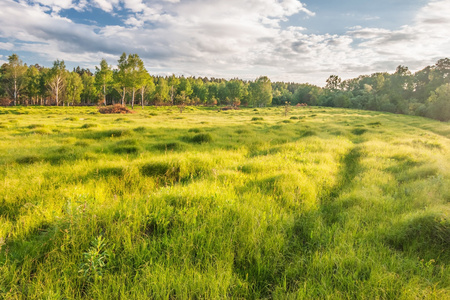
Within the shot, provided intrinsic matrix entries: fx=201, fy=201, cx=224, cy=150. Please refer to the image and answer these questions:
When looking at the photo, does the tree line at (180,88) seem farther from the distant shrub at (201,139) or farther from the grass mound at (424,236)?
the grass mound at (424,236)

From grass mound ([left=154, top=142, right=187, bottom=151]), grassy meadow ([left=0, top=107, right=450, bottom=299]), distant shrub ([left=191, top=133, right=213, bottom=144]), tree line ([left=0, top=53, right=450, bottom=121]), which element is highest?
tree line ([left=0, top=53, right=450, bottom=121])

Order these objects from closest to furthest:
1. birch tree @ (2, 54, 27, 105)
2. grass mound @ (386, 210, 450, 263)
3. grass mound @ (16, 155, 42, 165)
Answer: grass mound @ (386, 210, 450, 263), grass mound @ (16, 155, 42, 165), birch tree @ (2, 54, 27, 105)

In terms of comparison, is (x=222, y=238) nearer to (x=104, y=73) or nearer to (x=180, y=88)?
(x=104, y=73)

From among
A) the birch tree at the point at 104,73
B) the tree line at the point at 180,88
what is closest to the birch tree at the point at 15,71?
the tree line at the point at 180,88

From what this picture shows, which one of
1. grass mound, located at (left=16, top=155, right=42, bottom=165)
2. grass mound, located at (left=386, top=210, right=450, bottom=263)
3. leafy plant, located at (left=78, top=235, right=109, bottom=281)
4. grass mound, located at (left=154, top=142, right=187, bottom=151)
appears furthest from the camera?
grass mound, located at (left=154, top=142, right=187, bottom=151)

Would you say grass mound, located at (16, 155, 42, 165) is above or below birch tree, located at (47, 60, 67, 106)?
below

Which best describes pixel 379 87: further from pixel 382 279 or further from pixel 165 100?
pixel 382 279

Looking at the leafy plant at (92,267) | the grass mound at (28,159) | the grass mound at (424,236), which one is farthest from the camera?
the grass mound at (28,159)

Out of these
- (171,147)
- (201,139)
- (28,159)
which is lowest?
(28,159)

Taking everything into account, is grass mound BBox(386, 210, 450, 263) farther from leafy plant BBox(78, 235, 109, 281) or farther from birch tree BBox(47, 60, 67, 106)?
birch tree BBox(47, 60, 67, 106)

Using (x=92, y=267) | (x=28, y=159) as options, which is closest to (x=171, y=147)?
(x=28, y=159)

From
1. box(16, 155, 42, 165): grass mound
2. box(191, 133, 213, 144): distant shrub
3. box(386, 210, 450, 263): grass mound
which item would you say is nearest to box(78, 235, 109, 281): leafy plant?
box(386, 210, 450, 263): grass mound

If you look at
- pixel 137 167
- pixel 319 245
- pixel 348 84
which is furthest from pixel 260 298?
pixel 348 84

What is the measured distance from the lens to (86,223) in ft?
10.2
